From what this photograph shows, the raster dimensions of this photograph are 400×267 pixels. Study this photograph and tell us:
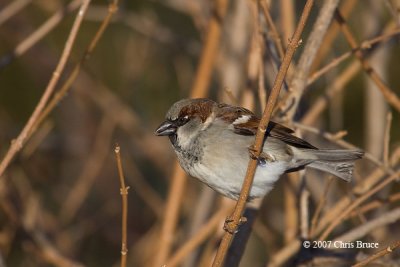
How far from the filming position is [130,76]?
154 inches

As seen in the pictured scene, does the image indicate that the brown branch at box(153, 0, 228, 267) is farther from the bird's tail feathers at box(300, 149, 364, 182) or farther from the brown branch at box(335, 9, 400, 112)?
the bird's tail feathers at box(300, 149, 364, 182)

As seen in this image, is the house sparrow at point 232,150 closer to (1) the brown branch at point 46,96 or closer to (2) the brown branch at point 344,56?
(2) the brown branch at point 344,56

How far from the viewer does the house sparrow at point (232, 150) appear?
88.0 inches

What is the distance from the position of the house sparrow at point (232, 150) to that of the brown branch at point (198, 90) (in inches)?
20.7

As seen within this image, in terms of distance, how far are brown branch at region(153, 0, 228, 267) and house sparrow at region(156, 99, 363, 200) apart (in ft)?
1.73

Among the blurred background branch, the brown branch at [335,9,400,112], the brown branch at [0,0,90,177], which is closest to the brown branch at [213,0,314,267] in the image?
the blurred background branch

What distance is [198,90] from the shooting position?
2.94 m

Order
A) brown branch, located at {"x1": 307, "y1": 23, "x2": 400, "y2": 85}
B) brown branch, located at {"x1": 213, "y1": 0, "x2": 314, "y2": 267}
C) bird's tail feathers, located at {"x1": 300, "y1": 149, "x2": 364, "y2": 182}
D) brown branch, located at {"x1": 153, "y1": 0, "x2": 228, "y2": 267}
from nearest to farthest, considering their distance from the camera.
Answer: brown branch, located at {"x1": 213, "y1": 0, "x2": 314, "y2": 267} < brown branch, located at {"x1": 307, "y1": 23, "x2": 400, "y2": 85} < bird's tail feathers, located at {"x1": 300, "y1": 149, "x2": 364, "y2": 182} < brown branch, located at {"x1": 153, "y1": 0, "x2": 228, "y2": 267}

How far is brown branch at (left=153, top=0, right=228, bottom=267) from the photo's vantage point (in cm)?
285

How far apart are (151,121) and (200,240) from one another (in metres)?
1.92

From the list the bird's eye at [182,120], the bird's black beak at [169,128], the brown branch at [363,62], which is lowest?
the bird's black beak at [169,128]

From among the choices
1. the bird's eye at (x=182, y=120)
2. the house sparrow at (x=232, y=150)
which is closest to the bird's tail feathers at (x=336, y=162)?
the house sparrow at (x=232, y=150)

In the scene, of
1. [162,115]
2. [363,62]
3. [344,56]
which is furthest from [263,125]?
[162,115]

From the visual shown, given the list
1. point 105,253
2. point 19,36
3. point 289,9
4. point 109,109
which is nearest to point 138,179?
point 109,109
